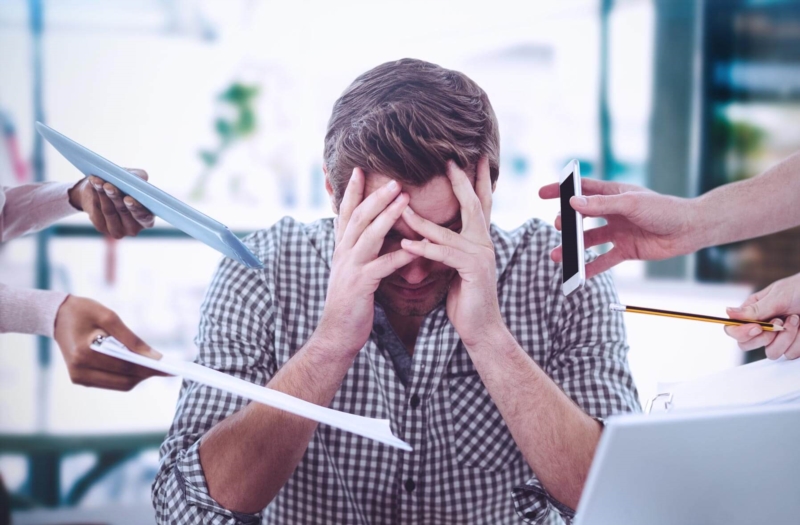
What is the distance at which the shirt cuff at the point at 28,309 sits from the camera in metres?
0.94

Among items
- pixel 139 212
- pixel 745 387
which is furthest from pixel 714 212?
pixel 139 212

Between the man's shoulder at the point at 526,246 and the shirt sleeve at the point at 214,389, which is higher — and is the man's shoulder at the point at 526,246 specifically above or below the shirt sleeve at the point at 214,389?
above

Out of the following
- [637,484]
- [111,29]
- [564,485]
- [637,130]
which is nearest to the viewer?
[637,484]

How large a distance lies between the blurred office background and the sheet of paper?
115 cm

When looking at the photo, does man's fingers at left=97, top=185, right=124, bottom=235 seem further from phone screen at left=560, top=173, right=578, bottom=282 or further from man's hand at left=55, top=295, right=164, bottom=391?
phone screen at left=560, top=173, right=578, bottom=282

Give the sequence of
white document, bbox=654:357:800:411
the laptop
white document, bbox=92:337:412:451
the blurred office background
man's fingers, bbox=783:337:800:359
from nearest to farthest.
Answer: the laptop
white document, bbox=92:337:412:451
white document, bbox=654:357:800:411
man's fingers, bbox=783:337:800:359
the blurred office background

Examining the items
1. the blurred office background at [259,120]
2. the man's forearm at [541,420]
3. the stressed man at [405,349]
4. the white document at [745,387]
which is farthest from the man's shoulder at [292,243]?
the blurred office background at [259,120]

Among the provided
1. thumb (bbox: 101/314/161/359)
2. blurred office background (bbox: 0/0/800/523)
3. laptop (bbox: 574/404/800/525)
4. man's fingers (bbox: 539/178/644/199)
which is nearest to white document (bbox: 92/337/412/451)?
thumb (bbox: 101/314/161/359)

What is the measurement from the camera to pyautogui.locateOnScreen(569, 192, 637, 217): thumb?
3.27ft

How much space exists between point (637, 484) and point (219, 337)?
2.77ft

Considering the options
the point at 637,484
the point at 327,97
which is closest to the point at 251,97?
the point at 327,97

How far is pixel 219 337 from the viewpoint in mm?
1179

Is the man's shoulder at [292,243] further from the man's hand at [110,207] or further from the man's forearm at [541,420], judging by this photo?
the man's forearm at [541,420]

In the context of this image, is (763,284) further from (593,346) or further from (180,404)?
(180,404)
